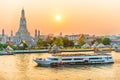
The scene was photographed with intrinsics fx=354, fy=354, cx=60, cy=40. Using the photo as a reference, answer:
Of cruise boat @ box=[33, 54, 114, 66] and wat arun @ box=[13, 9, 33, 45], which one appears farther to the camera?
wat arun @ box=[13, 9, 33, 45]

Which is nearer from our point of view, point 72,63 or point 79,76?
point 79,76

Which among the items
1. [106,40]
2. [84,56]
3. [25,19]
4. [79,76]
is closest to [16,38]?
[25,19]

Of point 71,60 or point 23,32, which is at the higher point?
point 23,32

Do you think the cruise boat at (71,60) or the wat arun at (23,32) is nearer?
the cruise boat at (71,60)

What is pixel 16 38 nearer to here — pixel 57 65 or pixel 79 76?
pixel 57 65

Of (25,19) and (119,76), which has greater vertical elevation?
(25,19)

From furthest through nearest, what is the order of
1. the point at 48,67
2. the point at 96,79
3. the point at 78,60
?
the point at 78,60 < the point at 48,67 < the point at 96,79

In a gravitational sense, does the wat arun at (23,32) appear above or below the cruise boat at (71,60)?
above

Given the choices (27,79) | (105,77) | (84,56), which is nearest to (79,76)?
(105,77)

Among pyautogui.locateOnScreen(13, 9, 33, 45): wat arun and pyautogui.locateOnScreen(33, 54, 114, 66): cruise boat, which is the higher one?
pyautogui.locateOnScreen(13, 9, 33, 45): wat arun

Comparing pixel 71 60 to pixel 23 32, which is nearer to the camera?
pixel 71 60

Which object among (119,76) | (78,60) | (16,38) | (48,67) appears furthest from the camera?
(16,38)

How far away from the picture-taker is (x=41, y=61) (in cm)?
3080

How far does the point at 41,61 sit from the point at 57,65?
144 cm
